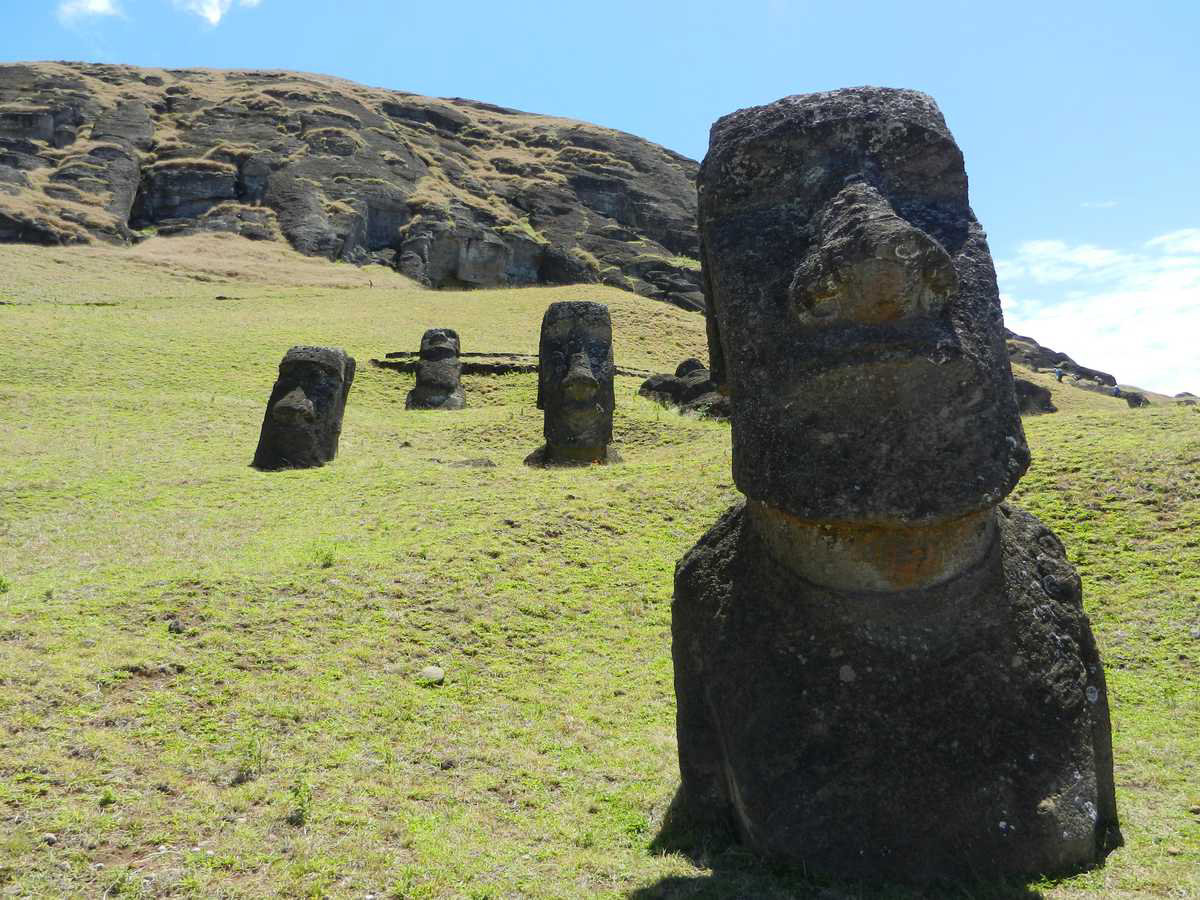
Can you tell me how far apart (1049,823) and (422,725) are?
142 inches

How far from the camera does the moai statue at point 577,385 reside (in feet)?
51.0

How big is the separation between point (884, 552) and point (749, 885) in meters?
1.40

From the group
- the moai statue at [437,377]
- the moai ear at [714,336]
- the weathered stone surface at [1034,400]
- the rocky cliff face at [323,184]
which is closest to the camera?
the moai ear at [714,336]

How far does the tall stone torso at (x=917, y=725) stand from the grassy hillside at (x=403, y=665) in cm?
19

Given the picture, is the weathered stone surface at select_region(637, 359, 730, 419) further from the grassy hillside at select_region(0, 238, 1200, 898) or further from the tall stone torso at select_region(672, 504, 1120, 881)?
the tall stone torso at select_region(672, 504, 1120, 881)

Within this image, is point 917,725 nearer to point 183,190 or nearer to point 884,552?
point 884,552

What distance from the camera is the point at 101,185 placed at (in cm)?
→ 5434

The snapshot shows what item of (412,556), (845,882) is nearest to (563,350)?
(412,556)

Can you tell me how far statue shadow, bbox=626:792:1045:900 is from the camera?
3.54 m

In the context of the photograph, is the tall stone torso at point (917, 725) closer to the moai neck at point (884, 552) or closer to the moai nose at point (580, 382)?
the moai neck at point (884, 552)

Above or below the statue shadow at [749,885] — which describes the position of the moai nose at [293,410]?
above

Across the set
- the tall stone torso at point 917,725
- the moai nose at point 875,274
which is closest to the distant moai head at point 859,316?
the moai nose at point 875,274

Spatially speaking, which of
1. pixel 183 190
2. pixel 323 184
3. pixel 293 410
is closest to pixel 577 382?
pixel 293 410

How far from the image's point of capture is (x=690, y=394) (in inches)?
837
